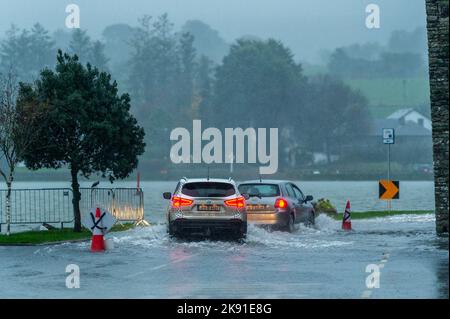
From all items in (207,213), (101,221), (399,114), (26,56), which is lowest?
(101,221)

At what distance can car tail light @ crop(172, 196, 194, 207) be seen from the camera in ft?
101

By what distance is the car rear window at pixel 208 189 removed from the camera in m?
31.1

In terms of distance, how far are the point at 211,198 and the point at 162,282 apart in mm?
9514

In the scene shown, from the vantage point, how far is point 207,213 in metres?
30.8

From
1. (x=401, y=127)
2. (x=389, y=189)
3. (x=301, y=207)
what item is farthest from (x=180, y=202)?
(x=401, y=127)

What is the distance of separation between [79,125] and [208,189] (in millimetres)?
7104

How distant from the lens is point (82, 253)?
2845 centimetres

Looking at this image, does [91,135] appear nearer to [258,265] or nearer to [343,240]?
[343,240]

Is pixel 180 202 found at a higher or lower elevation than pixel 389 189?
lower

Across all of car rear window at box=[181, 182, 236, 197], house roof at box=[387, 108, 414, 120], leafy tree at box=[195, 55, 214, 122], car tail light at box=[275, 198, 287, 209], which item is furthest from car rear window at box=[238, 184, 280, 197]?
house roof at box=[387, 108, 414, 120]

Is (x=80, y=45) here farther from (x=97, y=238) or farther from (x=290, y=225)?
(x=97, y=238)

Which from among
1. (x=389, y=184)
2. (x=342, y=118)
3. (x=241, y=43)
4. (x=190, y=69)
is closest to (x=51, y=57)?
(x=190, y=69)

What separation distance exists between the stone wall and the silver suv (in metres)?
5.28

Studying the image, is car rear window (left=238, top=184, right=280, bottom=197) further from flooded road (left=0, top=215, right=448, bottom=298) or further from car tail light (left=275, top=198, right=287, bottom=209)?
flooded road (left=0, top=215, right=448, bottom=298)
